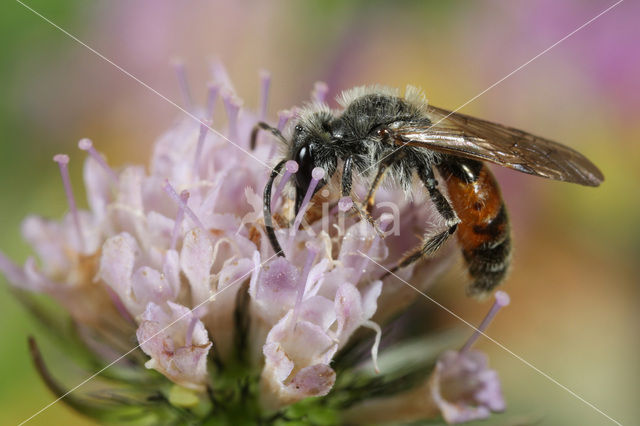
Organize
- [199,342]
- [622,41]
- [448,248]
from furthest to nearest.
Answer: [622,41] < [448,248] < [199,342]

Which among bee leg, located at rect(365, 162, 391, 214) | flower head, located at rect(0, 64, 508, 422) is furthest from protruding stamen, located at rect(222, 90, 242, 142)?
bee leg, located at rect(365, 162, 391, 214)

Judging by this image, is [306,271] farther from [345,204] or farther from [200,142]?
[200,142]

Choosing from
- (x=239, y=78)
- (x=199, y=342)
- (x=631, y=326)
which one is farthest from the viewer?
(x=239, y=78)

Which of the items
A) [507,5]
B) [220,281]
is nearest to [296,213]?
[220,281]

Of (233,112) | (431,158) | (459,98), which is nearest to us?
(431,158)

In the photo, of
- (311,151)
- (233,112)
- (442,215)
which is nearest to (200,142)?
(233,112)

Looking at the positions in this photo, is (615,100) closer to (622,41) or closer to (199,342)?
(622,41)
